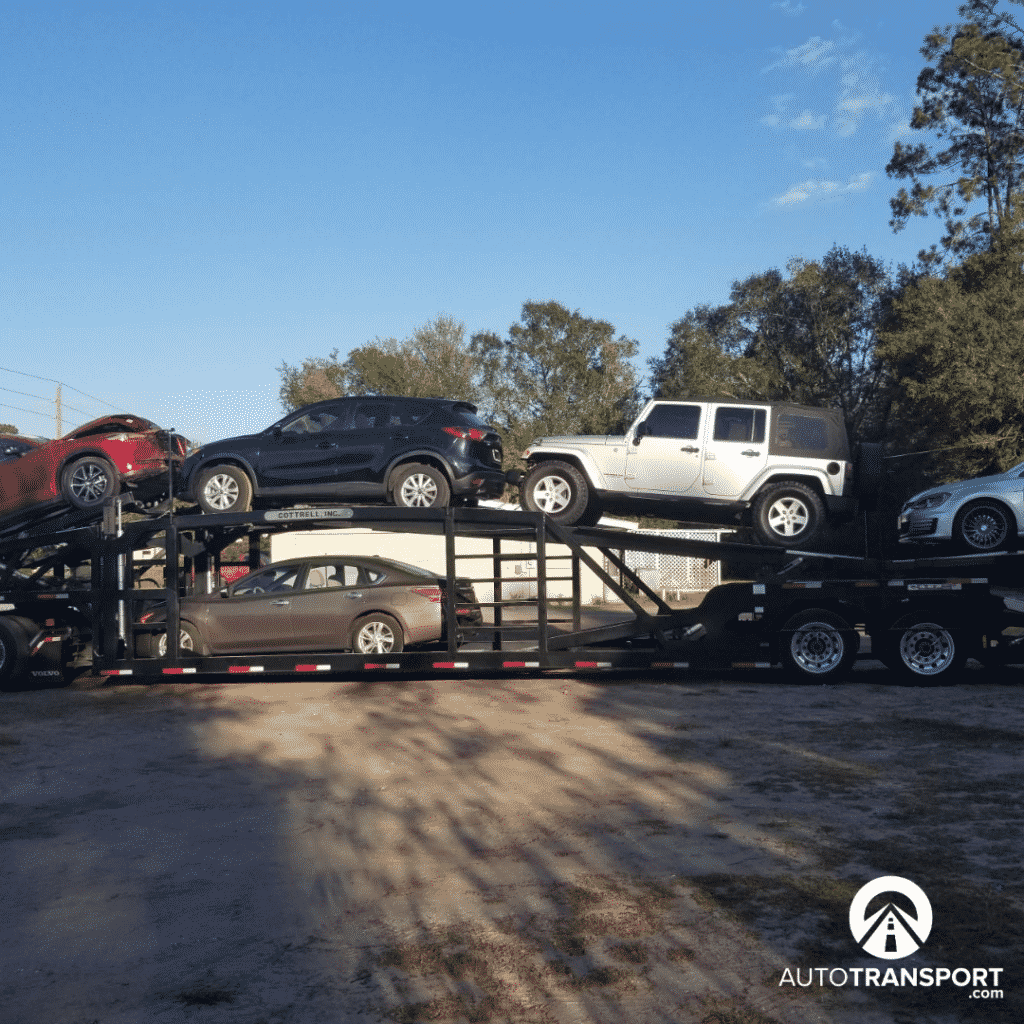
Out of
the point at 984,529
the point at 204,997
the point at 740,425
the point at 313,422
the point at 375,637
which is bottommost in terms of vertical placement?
the point at 204,997

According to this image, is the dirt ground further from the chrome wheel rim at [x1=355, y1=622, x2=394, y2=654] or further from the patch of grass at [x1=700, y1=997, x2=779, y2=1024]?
the chrome wheel rim at [x1=355, y1=622, x2=394, y2=654]

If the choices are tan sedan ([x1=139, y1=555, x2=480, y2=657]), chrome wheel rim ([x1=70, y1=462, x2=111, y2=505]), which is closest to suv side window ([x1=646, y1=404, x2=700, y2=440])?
tan sedan ([x1=139, y1=555, x2=480, y2=657])

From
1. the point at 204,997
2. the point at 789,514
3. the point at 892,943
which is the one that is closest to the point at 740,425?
the point at 789,514

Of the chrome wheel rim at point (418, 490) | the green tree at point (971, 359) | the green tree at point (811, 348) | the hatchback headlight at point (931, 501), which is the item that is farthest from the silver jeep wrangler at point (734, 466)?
the green tree at point (811, 348)

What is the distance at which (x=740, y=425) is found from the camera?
1214 centimetres

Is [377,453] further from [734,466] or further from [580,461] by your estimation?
[734,466]

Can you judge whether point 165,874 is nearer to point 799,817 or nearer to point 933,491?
point 799,817

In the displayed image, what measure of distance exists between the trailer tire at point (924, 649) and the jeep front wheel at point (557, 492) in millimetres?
4017

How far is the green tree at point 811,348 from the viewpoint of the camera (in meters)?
38.5

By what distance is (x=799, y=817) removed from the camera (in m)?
7.46

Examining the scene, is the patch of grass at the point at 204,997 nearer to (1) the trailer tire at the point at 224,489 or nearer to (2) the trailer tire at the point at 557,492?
(2) the trailer tire at the point at 557,492

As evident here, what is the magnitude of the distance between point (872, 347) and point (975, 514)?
27.9 metres

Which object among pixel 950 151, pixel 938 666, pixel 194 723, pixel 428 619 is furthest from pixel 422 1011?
pixel 950 151

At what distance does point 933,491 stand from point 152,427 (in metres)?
9.81
